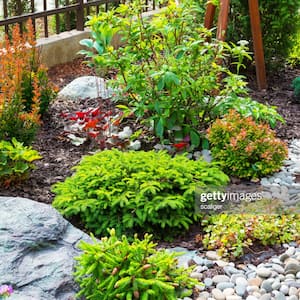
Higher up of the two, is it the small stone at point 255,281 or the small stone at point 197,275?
the small stone at point 255,281

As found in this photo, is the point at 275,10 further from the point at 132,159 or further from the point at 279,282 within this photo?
the point at 279,282

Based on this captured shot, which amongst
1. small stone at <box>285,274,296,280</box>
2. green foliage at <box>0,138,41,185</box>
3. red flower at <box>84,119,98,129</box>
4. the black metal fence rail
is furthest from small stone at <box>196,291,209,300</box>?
the black metal fence rail

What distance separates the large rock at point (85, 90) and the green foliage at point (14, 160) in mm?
1765

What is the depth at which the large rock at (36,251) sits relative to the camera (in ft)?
9.49

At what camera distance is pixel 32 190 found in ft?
14.1

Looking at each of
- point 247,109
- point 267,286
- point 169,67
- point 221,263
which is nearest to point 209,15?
point 247,109

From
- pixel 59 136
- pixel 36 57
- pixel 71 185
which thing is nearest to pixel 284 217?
pixel 71 185

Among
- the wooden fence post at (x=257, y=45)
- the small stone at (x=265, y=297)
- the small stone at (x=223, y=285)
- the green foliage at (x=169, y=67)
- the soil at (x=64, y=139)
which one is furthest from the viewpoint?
the wooden fence post at (x=257, y=45)

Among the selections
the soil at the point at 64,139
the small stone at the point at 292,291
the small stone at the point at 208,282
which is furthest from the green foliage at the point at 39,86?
the small stone at the point at 292,291

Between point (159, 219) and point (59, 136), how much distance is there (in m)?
1.68

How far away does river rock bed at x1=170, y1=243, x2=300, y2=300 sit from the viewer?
124 inches

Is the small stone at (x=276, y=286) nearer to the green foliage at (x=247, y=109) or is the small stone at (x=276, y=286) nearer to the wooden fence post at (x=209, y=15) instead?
the green foliage at (x=247, y=109)

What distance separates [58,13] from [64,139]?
2.80m

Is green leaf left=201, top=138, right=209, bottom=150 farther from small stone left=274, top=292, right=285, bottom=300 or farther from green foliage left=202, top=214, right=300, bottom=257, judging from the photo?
small stone left=274, top=292, right=285, bottom=300
